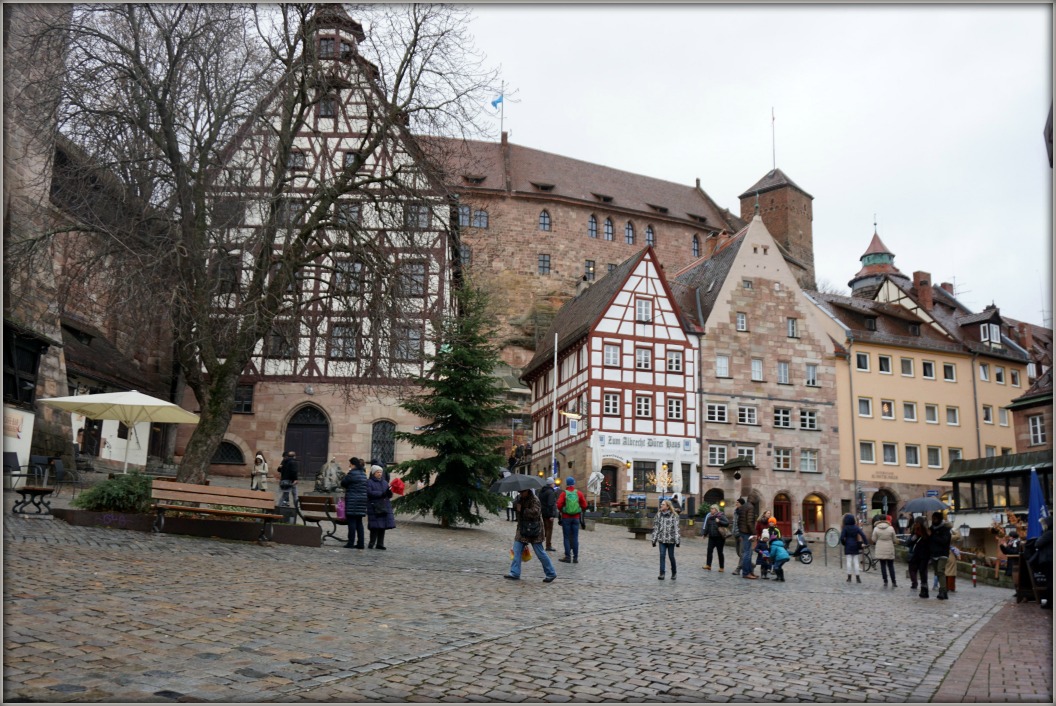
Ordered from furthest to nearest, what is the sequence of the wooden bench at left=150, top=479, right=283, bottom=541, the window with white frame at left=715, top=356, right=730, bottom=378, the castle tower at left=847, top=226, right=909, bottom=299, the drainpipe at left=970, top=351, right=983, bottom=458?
the castle tower at left=847, top=226, right=909, bottom=299 < the drainpipe at left=970, top=351, right=983, bottom=458 < the window with white frame at left=715, top=356, right=730, bottom=378 < the wooden bench at left=150, top=479, right=283, bottom=541

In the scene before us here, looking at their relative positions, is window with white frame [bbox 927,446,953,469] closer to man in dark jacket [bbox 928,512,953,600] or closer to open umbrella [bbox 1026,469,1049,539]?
open umbrella [bbox 1026,469,1049,539]

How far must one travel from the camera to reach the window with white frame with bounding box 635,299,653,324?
4633 cm

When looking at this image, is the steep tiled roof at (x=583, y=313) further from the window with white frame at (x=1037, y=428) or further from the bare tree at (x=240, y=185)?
the bare tree at (x=240, y=185)

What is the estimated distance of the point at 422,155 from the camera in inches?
714

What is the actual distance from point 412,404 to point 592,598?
11.9 meters

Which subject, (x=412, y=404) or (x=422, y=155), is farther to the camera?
(x=412, y=404)

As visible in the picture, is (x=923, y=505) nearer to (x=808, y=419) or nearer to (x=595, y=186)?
(x=808, y=419)

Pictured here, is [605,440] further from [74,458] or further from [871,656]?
[871,656]

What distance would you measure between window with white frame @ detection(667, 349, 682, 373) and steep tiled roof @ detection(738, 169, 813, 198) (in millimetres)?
49753

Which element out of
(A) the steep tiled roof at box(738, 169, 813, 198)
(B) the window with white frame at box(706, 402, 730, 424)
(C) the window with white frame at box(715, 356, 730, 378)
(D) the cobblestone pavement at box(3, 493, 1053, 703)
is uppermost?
(A) the steep tiled roof at box(738, 169, 813, 198)

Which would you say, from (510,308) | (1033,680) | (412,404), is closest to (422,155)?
(412,404)

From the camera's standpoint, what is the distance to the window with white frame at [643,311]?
46334 mm

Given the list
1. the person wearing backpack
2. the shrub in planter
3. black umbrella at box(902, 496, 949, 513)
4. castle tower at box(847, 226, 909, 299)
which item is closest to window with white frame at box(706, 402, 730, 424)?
black umbrella at box(902, 496, 949, 513)

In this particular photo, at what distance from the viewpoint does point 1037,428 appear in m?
41.9
